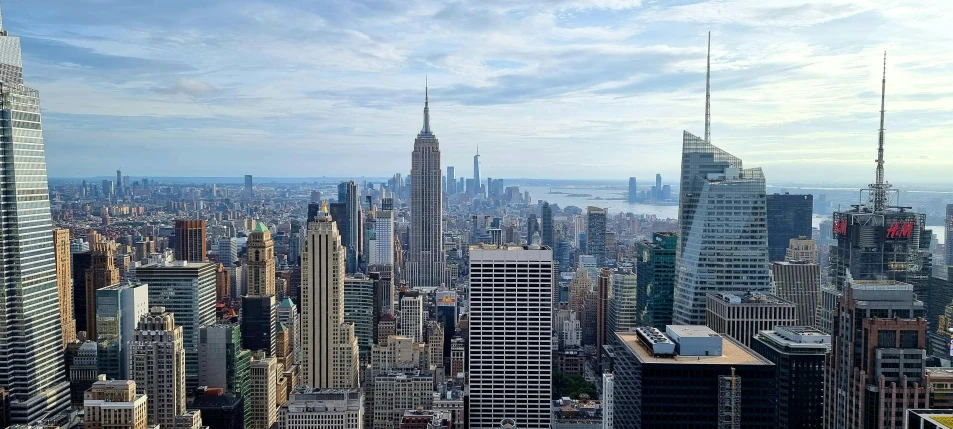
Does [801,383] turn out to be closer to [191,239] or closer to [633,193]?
[633,193]

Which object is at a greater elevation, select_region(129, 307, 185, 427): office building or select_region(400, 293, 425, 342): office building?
select_region(129, 307, 185, 427): office building

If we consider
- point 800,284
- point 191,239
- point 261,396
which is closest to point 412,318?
point 261,396

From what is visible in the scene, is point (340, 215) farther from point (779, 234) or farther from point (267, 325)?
point (779, 234)

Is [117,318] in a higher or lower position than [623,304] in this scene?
higher

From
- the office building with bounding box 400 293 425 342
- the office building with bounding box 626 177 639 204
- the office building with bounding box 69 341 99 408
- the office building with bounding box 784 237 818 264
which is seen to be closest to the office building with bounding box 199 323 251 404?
the office building with bounding box 69 341 99 408

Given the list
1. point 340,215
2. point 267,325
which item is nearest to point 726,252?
point 267,325

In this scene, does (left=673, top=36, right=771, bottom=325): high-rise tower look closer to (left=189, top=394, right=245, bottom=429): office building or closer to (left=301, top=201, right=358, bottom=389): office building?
(left=301, top=201, right=358, bottom=389): office building

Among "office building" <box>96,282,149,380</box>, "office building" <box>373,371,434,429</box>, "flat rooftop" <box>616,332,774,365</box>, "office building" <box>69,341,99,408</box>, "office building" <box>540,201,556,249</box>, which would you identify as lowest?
"office building" <box>373,371,434,429</box>
